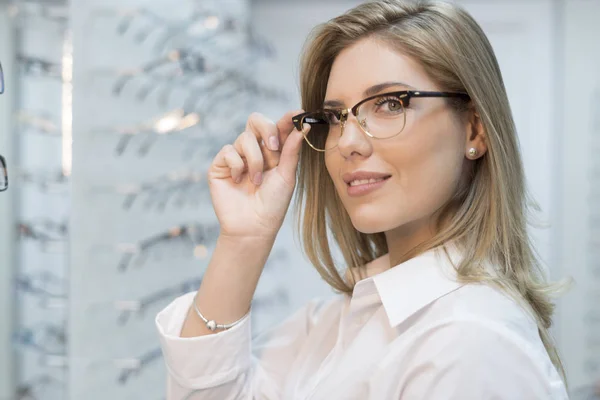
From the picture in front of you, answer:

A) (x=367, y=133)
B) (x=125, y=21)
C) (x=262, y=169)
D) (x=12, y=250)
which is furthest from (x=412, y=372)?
(x=125, y=21)

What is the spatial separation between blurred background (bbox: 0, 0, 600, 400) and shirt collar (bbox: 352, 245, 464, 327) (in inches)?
12.5

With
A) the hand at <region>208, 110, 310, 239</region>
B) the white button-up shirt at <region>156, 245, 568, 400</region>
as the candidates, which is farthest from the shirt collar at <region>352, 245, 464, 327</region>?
the hand at <region>208, 110, 310, 239</region>

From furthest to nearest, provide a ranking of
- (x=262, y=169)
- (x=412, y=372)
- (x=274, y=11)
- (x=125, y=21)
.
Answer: (x=274, y=11), (x=125, y=21), (x=262, y=169), (x=412, y=372)

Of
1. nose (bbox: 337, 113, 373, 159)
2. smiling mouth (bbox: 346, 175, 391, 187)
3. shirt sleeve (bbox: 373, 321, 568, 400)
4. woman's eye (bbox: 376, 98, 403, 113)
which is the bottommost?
shirt sleeve (bbox: 373, 321, 568, 400)

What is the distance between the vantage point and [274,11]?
3.26 meters

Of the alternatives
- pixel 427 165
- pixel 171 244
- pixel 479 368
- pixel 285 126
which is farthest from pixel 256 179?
pixel 171 244

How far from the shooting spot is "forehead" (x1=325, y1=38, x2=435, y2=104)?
1019 millimetres

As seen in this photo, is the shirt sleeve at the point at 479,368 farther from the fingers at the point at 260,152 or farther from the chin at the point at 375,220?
the fingers at the point at 260,152

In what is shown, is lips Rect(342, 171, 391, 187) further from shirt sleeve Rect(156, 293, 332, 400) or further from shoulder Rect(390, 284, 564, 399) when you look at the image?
shirt sleeve Rect(156, 293, 332, 400)

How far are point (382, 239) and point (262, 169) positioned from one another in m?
0.34

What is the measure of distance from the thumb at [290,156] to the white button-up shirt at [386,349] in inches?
10.6

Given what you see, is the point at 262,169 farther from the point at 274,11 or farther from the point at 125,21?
the point at 274,11

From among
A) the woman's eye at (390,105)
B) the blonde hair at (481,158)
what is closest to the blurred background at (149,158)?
the blonde hair at (481,158)

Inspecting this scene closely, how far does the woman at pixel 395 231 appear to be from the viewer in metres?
0.86
